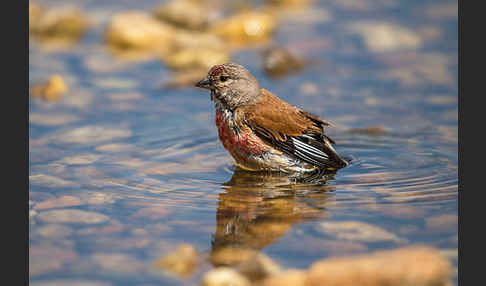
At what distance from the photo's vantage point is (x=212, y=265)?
534 centimetres

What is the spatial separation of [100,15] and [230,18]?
2525 millimetres

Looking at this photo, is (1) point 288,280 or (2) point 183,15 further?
(2) point 183,15

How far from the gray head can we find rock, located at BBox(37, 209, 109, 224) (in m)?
2.06

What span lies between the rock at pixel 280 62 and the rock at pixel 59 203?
4470 millimetres

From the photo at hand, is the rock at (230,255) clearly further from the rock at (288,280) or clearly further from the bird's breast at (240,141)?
the bird's breast at (240,141)

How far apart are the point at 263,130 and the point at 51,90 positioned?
3687 mm

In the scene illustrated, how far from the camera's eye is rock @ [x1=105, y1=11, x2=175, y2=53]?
11.4 m

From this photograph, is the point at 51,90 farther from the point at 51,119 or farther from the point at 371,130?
the point at 371,130

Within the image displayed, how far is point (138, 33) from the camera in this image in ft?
37.3

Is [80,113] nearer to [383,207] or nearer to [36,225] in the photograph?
[36,225]

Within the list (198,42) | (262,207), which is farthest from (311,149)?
(198,42)

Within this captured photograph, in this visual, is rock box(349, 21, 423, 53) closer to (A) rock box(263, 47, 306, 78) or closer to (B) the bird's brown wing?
(A) rock box(263, 47, 306, 78)

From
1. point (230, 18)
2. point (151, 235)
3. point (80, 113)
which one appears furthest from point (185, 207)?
point (230, 18)

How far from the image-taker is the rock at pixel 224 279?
479 centimetres
